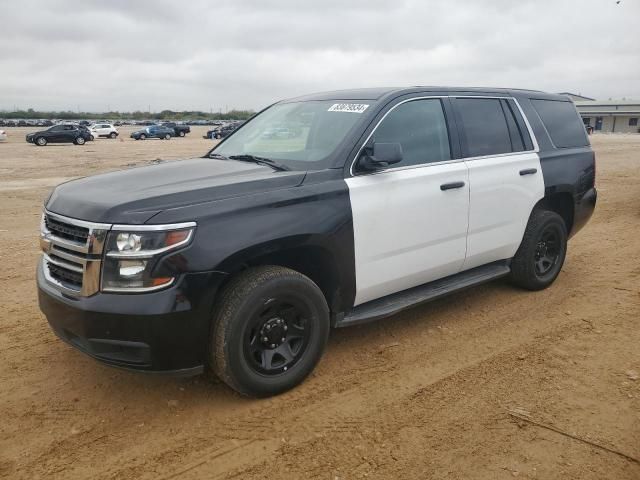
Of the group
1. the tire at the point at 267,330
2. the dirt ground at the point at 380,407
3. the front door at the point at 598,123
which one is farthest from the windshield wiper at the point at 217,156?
the front door at the point at 598,123

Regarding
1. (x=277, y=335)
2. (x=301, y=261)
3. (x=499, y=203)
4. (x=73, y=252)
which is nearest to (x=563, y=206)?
(x=499, y=203)

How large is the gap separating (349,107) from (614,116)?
91.0m

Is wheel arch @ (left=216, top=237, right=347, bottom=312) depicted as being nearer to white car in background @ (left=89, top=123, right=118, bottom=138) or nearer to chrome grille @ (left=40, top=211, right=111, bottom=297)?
chrome grille @ (left=40, top=211, right=111, bottom=297)

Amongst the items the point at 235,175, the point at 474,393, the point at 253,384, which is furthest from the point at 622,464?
the point at 235,175

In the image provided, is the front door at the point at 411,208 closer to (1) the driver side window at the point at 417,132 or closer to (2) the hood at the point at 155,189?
(1) the driver side window at the point at 417,132

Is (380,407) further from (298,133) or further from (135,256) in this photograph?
(298,133)

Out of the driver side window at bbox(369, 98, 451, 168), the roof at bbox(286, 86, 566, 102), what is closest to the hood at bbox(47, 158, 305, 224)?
the driver side window at bbox(369, 98, 451, 168)

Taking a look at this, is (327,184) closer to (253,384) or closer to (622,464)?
(253,384)

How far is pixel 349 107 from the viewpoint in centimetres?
421

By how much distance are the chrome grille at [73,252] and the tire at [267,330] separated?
726 millimetres

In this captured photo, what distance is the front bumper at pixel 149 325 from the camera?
9.64 feet

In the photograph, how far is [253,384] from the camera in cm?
333

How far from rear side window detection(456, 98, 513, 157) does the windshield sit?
1043mm

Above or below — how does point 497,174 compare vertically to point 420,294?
above
